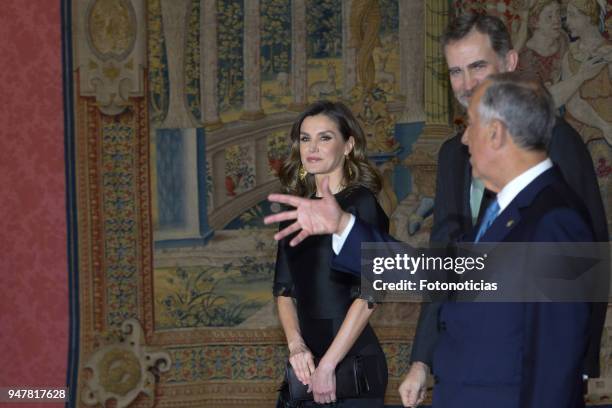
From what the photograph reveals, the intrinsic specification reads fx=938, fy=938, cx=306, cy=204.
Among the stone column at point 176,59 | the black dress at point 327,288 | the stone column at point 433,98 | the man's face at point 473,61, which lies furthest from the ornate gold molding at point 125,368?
the man's face at point 473,61

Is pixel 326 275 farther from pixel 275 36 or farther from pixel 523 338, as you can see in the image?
Result: pixel 275 36

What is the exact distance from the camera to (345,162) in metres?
3.56

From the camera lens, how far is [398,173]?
6.21m

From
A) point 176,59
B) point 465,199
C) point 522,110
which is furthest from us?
point 176,59

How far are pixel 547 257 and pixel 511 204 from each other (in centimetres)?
17

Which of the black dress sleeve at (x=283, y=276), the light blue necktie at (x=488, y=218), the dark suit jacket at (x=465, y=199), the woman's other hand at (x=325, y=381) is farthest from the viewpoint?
the black dress sleeve at (x=283, y=276)

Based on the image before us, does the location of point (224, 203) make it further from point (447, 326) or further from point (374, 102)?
point (447, 326)

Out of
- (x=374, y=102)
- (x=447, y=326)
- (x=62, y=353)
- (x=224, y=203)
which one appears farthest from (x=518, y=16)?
(x=447, y=326)

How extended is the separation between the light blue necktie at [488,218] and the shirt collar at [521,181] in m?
0.09

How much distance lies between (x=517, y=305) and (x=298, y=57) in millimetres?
4173

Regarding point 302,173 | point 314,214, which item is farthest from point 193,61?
point 314,214

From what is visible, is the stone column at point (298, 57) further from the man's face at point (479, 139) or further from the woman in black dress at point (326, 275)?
the man's face at point (479, 139)

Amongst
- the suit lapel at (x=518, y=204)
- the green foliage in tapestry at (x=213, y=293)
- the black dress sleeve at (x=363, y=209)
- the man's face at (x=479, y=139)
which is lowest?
the green foliage in tapestry at (x=213, y=293)

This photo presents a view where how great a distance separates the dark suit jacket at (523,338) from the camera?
2.13 m
